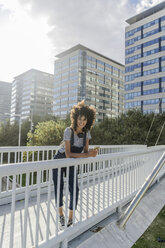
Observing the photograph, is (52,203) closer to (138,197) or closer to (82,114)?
(138,197)

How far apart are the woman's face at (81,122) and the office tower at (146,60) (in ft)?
154

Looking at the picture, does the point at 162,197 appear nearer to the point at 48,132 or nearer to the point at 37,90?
the point at 48,132

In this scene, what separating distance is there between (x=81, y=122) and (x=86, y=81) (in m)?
72.9

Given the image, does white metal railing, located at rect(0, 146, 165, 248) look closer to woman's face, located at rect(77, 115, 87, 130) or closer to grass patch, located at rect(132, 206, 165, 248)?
woman's face, located at rect(77, 115, 87, 130)

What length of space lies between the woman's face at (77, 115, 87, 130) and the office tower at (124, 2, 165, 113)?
47.1m

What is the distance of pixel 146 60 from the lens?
169 feet

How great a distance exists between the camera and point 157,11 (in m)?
51.7

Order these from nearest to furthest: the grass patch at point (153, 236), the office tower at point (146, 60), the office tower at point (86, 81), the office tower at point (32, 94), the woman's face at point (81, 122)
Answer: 1. the woman's face at point (81, 122)
2. the grass patch at point (153, 236)
3. the office tower at point (146, 60)
4. the office tower at point (86, 81)
5. the office tower at point (32, 94)

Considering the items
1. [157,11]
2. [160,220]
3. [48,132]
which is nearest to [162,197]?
[160,220]

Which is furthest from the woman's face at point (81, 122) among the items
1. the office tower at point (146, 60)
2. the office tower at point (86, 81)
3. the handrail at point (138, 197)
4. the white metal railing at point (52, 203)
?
the office tower at point (86, 81)

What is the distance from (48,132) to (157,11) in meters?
51.9

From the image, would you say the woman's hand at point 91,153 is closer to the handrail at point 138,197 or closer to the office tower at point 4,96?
the handrail at point 138,197

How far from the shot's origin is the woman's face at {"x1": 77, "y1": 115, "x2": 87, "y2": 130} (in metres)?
2.81

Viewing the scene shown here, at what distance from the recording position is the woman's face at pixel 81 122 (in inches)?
111
